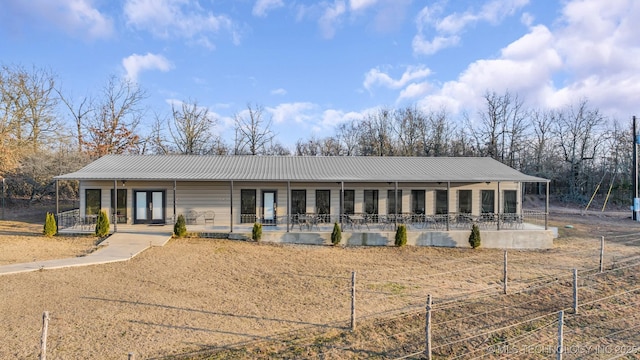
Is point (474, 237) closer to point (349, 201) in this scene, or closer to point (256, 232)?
point (349, 201)

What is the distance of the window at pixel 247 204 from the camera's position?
56.6ft

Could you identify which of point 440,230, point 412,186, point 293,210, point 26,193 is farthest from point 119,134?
point 440,230

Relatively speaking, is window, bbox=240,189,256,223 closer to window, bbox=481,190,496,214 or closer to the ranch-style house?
the ranch-style house

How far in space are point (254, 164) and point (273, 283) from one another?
10.8 metres

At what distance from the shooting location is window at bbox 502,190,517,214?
723 inches

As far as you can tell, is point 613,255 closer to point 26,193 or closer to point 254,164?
point 254,164

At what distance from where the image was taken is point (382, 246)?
14844mm

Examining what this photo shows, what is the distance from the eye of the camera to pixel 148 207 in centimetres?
1708

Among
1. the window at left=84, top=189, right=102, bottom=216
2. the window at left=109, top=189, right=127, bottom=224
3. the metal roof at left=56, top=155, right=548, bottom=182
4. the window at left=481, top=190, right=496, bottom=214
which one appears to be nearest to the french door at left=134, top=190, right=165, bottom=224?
the window at left=109, top=189, right=127, bottom=224

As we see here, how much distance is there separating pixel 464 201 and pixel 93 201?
61.2 feet

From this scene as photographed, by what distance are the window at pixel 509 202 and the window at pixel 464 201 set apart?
198 cm

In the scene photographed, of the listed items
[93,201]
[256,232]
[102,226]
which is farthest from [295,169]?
[93,201]

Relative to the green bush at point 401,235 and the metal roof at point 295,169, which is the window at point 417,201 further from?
the green bush at point 401,235

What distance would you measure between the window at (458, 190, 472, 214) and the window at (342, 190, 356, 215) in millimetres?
5640
